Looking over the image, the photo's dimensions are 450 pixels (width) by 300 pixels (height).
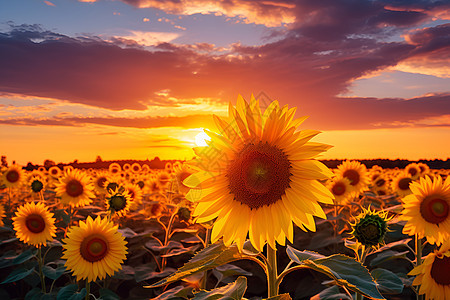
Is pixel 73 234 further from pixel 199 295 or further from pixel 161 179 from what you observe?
pixel 161 179

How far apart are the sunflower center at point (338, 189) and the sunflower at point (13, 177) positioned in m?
8.99

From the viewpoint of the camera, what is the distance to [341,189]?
8.45m

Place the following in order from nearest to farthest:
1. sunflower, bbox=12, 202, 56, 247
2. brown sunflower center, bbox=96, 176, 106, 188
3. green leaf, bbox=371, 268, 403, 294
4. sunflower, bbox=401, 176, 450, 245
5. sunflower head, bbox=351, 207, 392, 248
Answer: green leaf, bbox=371, 268, 403, 294 < sunflower head, bbox=351, 207, 392, 248 < sunflower, bbox=401, 176, 450, 245 < sunflower, bbox=12, 202, 56, 247 < brown sunflower center, bbox=96, 176, 106, 188

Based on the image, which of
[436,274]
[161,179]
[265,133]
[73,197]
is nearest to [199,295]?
[265,133]

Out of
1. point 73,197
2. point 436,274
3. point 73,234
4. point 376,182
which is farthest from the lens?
point 376,182

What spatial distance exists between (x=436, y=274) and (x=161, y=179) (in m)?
8.63

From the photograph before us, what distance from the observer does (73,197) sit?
8055 millimetres

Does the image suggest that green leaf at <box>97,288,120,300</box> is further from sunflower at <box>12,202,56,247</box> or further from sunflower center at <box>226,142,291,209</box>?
sunflower center at <box>226,142,291,209</box>

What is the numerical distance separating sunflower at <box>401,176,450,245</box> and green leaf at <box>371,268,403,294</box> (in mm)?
1071

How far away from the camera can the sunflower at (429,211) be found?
164 inches

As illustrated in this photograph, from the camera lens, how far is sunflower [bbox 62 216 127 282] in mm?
4590

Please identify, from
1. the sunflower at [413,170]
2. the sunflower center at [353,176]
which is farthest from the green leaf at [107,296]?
the sunflower at [413,170]

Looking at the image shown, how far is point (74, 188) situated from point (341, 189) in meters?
5.77

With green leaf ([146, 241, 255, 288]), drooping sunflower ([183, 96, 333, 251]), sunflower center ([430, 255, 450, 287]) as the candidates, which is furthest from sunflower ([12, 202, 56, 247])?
sunflower center ([430, 255, 450, 287])
